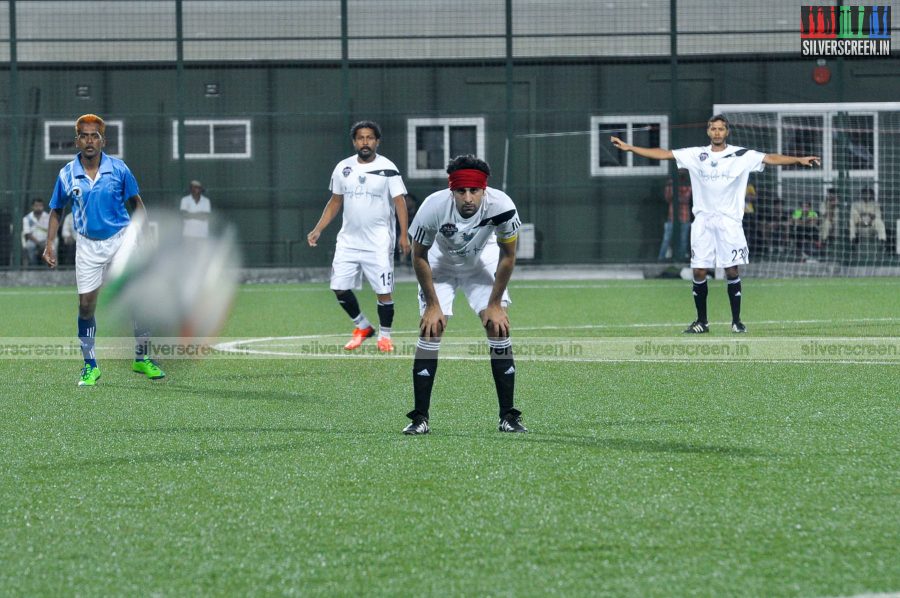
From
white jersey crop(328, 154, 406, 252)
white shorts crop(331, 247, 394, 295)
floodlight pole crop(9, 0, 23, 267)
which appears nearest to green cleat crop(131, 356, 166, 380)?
white shorts crop(331, 247, 394, 295)

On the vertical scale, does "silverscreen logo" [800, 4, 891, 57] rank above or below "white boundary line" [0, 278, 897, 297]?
above

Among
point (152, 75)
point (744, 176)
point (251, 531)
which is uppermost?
point (152, 75)

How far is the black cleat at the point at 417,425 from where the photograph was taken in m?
7.00

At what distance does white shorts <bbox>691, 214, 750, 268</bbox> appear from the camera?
1393 cm

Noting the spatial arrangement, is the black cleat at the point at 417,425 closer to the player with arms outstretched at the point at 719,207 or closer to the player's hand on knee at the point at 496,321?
the player's hand on knee at the point at 496,321

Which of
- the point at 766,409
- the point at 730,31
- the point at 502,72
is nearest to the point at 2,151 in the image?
the point at 502,72

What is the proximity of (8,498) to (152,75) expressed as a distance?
74.0 ft

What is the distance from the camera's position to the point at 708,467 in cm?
590

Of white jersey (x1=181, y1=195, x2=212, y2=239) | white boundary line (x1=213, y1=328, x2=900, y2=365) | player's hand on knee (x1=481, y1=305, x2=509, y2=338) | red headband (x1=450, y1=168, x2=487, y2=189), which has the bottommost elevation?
white boundary line (x1=213, y1=328, x2=900, y2=365)

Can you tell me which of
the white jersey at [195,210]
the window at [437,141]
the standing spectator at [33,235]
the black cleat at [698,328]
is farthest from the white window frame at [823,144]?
the standing spectator at [33,235]

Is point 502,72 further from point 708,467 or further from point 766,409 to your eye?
point 708,467

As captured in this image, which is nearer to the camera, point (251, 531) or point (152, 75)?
point (251, 531)

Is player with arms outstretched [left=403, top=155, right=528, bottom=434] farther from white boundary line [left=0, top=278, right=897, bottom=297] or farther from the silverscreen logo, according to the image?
the silverscreen logo

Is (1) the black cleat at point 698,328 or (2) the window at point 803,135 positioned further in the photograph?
(2) the window at point 803,135
